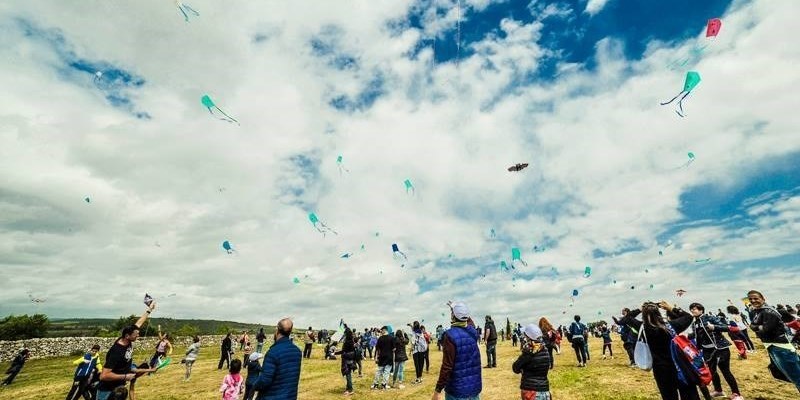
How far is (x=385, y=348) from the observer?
13984mm

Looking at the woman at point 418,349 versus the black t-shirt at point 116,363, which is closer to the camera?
the black t-shirt at point 116,363

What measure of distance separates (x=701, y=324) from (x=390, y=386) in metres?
10.3

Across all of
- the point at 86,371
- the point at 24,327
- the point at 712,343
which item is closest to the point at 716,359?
the point at 712,343

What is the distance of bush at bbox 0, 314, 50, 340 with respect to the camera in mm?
57294

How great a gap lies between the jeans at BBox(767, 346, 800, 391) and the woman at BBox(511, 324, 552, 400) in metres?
4.55

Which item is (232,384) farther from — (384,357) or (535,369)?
(535,369)

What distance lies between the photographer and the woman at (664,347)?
604 cm

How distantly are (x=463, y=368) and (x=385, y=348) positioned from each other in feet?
30.8

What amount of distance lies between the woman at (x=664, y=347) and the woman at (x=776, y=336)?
2.09 m

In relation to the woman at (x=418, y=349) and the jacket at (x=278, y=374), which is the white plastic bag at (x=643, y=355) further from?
the woman at (x=418, y=349)

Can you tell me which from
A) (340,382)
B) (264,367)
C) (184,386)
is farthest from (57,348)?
(264,367)

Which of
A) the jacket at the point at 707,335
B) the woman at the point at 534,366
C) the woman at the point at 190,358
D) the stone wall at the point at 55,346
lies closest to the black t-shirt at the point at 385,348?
the woman at the point at 534,366

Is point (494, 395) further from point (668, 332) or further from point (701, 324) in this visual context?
point (668, 332)

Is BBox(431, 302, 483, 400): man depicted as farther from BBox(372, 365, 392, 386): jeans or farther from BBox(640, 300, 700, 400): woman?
BBox(372, 365, 392, 386): jeans
